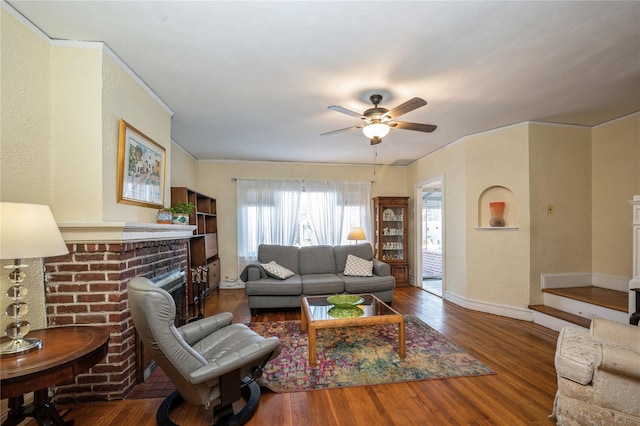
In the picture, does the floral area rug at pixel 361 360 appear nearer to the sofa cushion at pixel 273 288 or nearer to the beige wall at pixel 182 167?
the sofa cushion at pixel 273 288

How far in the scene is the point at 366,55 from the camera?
2.02 m

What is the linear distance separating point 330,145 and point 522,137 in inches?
102

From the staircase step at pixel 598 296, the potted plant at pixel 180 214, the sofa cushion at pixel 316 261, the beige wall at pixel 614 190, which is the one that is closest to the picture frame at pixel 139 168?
the potted plant at pixel 180 214

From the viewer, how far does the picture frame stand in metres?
2.06

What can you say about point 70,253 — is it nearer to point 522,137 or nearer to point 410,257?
point 522,137

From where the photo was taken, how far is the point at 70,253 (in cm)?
183

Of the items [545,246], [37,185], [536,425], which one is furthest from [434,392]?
[37,185]

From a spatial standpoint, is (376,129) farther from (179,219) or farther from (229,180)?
(229,180)

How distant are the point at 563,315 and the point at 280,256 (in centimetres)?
374

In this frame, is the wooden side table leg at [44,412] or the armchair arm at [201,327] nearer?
the wooden side table leg at [44,412]

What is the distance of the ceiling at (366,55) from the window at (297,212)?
81.8 inches

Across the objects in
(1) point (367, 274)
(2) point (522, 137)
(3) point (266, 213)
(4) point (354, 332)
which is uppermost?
(2) point (522, 137)

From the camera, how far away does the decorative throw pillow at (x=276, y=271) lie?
396 cm

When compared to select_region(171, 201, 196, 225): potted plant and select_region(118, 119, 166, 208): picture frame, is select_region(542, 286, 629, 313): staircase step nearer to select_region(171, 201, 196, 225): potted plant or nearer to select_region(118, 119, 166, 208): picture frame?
select_region(171, 201, 196, 225): potted plant
